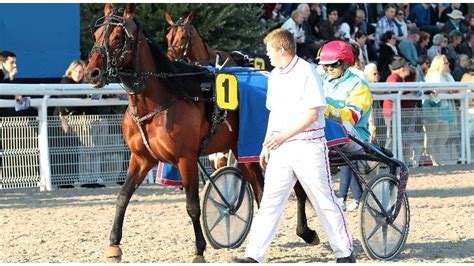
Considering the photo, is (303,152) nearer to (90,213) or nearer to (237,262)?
(237,262)

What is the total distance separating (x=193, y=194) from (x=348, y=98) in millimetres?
1509

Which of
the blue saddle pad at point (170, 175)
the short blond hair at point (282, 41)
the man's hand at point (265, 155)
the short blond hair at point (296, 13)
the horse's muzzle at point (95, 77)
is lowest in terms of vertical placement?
the blue saddle pad at point (170, 175)

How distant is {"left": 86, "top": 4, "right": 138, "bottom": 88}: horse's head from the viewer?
7879 millimetres

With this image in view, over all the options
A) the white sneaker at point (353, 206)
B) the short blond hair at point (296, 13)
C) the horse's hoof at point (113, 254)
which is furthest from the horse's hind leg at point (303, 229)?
the short blond hair at point (296, 13)

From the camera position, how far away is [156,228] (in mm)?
10102

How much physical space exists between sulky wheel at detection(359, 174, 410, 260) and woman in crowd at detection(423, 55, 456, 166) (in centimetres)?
749

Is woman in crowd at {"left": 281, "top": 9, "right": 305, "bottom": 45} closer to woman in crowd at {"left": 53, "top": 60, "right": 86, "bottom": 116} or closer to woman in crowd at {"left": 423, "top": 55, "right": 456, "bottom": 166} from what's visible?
woman in crowd at {"left": 423, "top": 55, "right": 456, "bottom": 166}

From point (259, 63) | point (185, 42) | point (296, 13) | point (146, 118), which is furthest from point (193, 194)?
point (296, 13)

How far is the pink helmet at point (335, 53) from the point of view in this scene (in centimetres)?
891

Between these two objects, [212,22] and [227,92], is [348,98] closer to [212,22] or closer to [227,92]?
[227,92]

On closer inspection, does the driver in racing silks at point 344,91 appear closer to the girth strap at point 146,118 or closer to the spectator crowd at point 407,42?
the girth strap at point 146,118

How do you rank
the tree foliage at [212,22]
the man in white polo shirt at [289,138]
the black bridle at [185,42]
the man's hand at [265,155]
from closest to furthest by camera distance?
1. the man in white polo shirt at [289,138]
2. the man's hand at [265,155]
3. the black bridle at [185,42]
4. the tree foliage at [212,22]

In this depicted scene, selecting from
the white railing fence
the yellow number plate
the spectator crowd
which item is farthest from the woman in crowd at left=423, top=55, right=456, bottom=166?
the white railing fence

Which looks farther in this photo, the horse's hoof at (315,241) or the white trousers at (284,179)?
the horse's hoof at (315,241)
